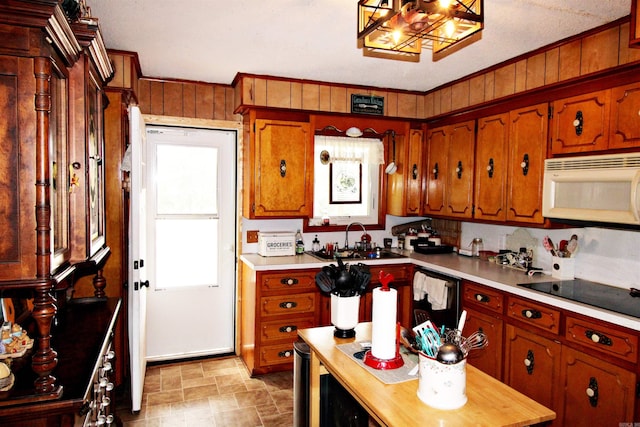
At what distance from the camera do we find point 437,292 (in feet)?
11.9

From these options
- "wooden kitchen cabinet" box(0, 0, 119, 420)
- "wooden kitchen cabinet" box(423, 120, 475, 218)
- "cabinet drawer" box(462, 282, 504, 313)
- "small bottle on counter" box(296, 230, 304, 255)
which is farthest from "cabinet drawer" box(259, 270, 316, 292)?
"wooden kitchen cabinet" box(0, 0, 119, 420)

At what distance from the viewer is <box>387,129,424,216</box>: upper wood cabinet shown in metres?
4.38

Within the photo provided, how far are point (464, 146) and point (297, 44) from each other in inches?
69.5

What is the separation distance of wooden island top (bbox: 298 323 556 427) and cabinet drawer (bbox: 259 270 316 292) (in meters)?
1.76

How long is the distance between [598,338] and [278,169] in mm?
2635

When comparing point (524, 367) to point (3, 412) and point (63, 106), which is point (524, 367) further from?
point (63, 106)

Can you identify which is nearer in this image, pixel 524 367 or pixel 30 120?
pixel 30 120

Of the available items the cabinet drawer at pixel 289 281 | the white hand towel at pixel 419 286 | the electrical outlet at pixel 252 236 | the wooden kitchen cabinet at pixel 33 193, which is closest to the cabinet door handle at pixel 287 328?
the cabinet drawer at pixel 289 281

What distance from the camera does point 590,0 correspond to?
7.47 ft

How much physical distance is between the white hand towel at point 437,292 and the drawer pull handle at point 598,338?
1.19 meters

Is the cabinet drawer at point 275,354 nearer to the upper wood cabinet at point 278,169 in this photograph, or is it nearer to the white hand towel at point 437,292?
the upper wood cabinet at point 278,169

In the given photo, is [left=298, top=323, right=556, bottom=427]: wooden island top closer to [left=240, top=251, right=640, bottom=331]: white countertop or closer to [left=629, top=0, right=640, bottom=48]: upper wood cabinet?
[left=240, top=251, right=640, bottom=331]: white countertop

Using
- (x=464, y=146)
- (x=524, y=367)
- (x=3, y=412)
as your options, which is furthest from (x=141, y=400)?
(x=464, y=146)

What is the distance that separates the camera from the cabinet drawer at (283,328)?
3637 millimetres
